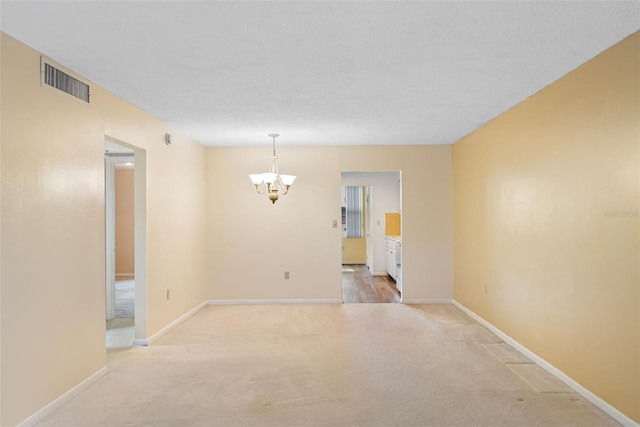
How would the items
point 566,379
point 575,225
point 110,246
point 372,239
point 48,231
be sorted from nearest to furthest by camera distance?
point 48,231
point 575,225
point 566,379
point 110,246
point 372,239

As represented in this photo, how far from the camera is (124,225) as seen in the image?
8.69m

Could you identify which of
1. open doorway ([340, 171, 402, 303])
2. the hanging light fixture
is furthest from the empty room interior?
open doorway ([340, 171, 402, 303])

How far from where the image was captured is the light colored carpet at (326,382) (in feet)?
8.93

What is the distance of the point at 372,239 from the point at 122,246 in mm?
5199

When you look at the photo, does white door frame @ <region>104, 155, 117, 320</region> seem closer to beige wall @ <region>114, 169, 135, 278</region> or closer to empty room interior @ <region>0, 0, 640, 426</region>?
empty room interior @ <region>0, 0, 640, 426</region>

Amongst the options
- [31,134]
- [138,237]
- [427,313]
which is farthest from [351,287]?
[31,134]

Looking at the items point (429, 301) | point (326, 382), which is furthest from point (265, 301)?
point (326, 382)

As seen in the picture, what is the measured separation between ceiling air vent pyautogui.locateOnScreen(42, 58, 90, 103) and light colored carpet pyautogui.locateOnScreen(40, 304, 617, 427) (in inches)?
84.9

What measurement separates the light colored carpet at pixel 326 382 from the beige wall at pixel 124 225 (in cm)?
444

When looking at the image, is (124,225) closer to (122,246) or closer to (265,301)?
(122,246)

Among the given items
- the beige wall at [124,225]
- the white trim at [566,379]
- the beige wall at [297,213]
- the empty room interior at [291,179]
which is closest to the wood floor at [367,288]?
the beige wall at [297,213]

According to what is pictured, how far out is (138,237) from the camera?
429cm

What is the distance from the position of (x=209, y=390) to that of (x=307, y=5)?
2648 millimetres

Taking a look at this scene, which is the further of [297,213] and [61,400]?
[297,213]
